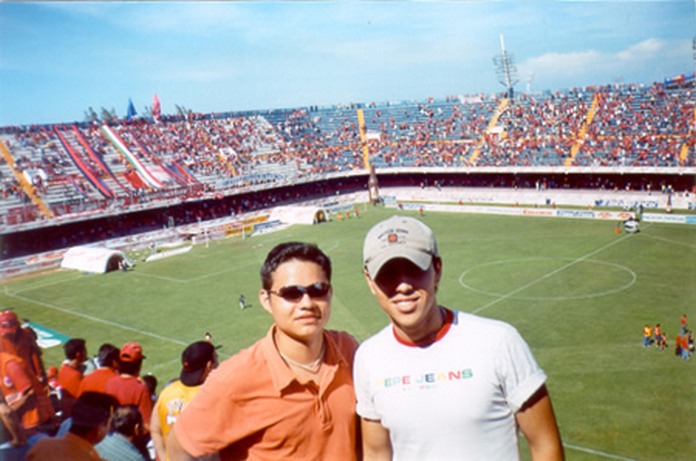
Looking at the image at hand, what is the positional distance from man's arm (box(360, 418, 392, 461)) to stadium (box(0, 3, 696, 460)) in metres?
12.1

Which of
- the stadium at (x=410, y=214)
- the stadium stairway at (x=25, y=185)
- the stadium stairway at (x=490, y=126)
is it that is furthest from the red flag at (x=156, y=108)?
the stadium stairway at (x=490, y=126)

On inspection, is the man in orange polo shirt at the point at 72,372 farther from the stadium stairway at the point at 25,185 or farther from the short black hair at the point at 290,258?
the stadium stairway at the point at 25,185

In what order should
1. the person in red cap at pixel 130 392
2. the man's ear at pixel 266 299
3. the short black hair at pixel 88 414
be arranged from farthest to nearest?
1. the person in red cap at pixel 130 392
2. the short black hair at pixel 88 414
3. the man's ear at pixel 266 299

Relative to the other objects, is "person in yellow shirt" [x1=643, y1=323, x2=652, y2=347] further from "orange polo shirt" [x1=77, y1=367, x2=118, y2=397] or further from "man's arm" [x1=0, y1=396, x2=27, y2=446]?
"man's arm" [x1=0, y1=396, x2=27, y2=446]

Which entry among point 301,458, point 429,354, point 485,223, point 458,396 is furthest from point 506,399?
point 485,223

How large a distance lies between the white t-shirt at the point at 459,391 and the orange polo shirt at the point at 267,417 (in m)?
0.44

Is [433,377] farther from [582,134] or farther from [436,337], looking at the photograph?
[582,134]

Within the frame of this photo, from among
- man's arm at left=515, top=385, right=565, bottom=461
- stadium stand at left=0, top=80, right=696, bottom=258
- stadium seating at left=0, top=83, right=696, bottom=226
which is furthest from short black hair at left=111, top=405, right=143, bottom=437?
stadium seating at left=0, top=83, right=696, bottom=226

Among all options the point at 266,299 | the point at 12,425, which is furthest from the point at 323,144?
the point at 266,299

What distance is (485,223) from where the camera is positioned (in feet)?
150

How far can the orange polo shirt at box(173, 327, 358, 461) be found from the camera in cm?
367

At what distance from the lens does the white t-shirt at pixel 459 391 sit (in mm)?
3227

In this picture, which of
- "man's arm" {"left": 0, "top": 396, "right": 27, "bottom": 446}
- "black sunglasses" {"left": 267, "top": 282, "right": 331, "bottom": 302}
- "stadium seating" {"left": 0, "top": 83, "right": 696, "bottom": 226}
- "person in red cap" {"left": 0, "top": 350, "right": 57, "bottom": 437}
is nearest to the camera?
"black sunglasses" {"left": 267, "top": 282, "right": 331, "bottom": 302}

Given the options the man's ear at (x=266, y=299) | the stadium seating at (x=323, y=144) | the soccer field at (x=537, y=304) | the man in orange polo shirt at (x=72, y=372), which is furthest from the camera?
the stadium seating at (x=323, y=144)
